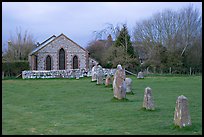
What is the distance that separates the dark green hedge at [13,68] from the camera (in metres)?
43.6

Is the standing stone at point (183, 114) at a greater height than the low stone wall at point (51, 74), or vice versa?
the low stone wall at point (51, 74)

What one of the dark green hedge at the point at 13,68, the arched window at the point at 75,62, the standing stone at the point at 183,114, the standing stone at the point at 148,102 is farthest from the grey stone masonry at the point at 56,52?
the standing stone at the point at 183,114

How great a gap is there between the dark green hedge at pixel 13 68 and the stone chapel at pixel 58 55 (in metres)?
5.86

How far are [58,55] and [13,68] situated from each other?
9.94 meters

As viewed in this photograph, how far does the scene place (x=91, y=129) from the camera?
891 cm

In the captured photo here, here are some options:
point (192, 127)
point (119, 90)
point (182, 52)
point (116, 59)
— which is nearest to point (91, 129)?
point (192, 127)

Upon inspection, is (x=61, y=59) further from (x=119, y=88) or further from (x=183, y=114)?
(x=183, y=114)

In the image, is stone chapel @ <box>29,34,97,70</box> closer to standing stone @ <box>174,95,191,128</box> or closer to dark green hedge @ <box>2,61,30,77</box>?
dark green hedge @ <box>2,61,30,77</box>

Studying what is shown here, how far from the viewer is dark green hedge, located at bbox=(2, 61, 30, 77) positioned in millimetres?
43562

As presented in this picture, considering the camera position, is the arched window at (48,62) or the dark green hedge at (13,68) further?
the arched window at (48,62)

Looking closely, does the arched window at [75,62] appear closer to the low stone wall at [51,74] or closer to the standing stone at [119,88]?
the low stone wall at [51,74]

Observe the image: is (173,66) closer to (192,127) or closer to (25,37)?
(25,37)

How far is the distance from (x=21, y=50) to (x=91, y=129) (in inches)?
2011

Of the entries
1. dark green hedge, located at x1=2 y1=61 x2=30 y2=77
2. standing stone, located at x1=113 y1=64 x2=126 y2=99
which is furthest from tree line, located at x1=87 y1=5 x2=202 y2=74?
standing stone, located at x1=113 y1=64 x2=126 y2=99
